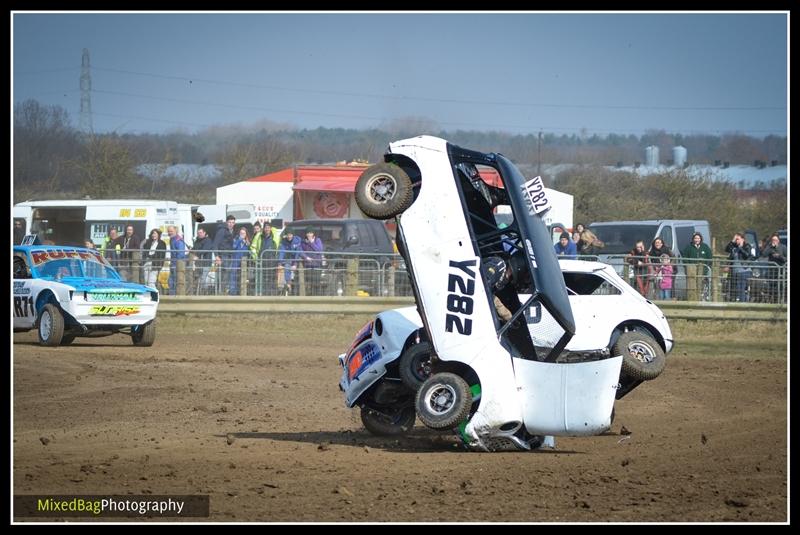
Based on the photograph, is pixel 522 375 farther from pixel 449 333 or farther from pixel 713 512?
pixel 713 512

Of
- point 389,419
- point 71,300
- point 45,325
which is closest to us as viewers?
point 389,419

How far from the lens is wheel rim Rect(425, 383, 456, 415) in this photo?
9.53m

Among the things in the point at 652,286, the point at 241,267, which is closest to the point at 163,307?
the point at 241,267

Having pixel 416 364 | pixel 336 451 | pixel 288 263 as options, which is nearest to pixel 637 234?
pixel 288 263

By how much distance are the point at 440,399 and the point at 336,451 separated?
1.31m

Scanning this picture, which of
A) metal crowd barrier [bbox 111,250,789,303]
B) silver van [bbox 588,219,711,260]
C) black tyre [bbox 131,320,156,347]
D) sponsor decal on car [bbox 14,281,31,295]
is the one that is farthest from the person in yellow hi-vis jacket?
silver van [bbox 588,219,711,260]

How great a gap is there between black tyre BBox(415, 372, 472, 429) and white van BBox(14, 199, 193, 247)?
72.8ft

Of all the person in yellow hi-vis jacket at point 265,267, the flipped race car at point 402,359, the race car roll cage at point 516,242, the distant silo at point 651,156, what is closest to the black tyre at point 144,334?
the person in yellow hi-vis jacket at point 265,267

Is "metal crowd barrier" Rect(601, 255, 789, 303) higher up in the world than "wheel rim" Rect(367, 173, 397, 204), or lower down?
lower down

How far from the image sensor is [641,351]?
12.4 metres

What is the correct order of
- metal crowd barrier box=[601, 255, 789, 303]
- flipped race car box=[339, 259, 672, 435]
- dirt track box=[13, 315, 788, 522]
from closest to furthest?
dirt track box=[13, 315, 788, 522]
flipped race car box=[339, 259, 672, 435]
metal crowd barrier box=[601, 255, 789, 303]

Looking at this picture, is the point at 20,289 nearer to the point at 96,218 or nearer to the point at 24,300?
the point at 24,300

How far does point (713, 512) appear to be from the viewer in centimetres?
773

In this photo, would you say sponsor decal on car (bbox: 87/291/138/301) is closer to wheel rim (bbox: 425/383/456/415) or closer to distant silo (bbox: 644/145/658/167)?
wheel rim (bbox: 425/383/456/415)
